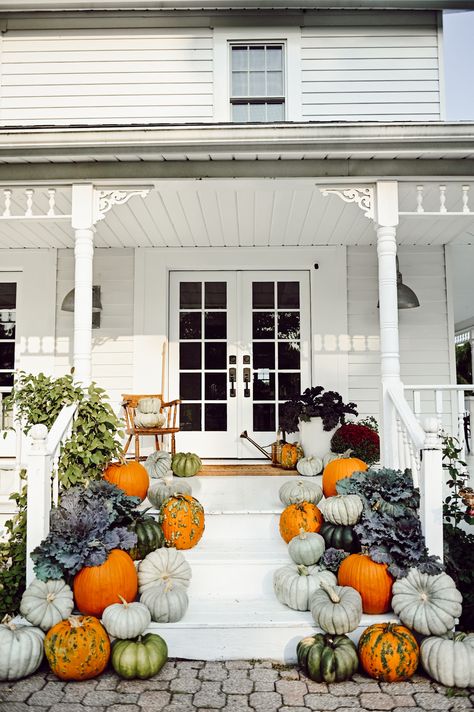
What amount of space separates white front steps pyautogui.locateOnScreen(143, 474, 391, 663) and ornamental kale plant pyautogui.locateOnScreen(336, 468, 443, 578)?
31 cm

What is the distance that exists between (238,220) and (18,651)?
359 centimetres

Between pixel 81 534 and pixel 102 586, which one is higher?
pixel 81 534

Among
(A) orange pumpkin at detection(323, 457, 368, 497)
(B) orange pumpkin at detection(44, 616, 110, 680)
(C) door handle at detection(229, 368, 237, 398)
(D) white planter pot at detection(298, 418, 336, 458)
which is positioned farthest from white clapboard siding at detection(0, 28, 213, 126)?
(B) orange pumpkin at detection(44, 616, 110, 680)

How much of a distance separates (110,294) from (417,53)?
409cm

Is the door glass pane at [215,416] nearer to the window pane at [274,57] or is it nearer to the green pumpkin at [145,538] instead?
the green pumpkin at [145,538]

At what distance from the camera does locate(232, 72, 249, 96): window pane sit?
5.79 meters

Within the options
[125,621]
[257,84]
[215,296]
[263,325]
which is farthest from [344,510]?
[257,84]

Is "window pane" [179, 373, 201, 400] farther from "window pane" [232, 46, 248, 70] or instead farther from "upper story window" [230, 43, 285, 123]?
"window pane" [232, 46, 248, 70]

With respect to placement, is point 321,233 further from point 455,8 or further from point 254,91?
point 455,8

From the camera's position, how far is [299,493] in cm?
363

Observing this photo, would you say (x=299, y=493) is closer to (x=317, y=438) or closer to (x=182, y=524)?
(x=182, y=524)

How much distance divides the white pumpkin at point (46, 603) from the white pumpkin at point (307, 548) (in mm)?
1210

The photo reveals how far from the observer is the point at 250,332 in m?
5.60

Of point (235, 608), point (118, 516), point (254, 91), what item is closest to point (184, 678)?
point (235, 608)
